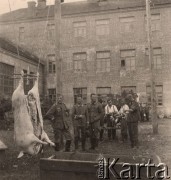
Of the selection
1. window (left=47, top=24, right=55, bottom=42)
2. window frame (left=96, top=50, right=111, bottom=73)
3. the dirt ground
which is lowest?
the dirt ground

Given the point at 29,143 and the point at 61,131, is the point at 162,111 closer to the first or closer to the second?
the point at 61,131

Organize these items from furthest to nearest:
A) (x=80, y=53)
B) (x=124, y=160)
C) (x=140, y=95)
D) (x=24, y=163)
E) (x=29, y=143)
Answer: (x=80, y=53) < (x=140, y=95) < (x=24, y=163) < (x=29, y=143) < (x=124, y=160)

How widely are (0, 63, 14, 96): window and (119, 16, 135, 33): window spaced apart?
10590 mm

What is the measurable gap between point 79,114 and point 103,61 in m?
19.2

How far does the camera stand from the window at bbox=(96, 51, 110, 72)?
29.5m

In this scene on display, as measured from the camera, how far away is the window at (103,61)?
29.5m

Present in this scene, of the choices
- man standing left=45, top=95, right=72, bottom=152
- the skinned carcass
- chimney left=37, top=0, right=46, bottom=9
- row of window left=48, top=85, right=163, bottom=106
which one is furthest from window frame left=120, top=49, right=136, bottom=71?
the skinned carcass

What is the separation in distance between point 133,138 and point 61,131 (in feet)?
9.59

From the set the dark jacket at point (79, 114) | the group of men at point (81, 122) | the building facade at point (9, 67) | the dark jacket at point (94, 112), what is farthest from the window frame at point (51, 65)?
the dark jacket at point (79, 114)

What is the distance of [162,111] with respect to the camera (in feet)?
92.6

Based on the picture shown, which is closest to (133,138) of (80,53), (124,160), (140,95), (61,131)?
(61,131)

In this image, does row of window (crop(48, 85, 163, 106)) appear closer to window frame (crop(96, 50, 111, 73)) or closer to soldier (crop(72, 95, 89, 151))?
window frame (crop(96, 50, 111, 73))

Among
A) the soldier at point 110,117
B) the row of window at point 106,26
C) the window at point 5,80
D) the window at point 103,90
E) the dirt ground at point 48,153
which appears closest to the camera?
the dirt ground at point 48,153

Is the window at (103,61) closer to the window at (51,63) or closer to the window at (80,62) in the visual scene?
the window at (80,62)
